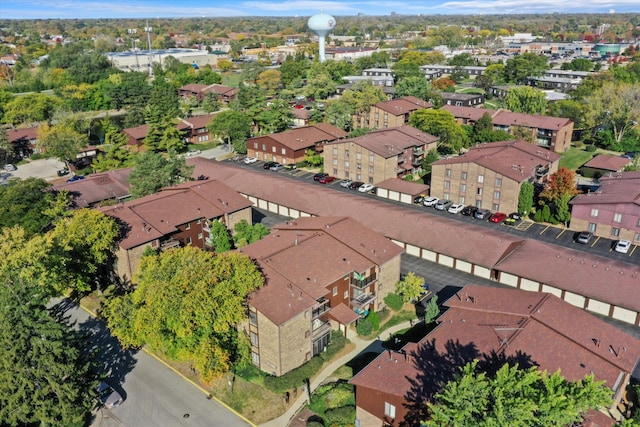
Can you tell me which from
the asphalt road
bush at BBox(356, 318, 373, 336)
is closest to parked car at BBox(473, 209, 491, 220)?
bush at BBox(356, 318, 373, 336)

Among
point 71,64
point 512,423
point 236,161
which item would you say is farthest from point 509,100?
point 71,64

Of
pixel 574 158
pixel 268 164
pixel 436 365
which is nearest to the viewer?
Answer: pixel 436 365

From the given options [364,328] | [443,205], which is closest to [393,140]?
[443,205]

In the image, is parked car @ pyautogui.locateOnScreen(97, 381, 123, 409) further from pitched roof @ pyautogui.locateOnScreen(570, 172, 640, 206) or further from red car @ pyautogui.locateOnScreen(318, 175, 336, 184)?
pitched roof @ pyautogui.locateOnScreen(570, 172, 640, 206)

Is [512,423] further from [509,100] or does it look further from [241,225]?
[509,100]

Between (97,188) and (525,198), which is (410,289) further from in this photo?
(97,188)

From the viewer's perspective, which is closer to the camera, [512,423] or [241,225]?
[512,423]
